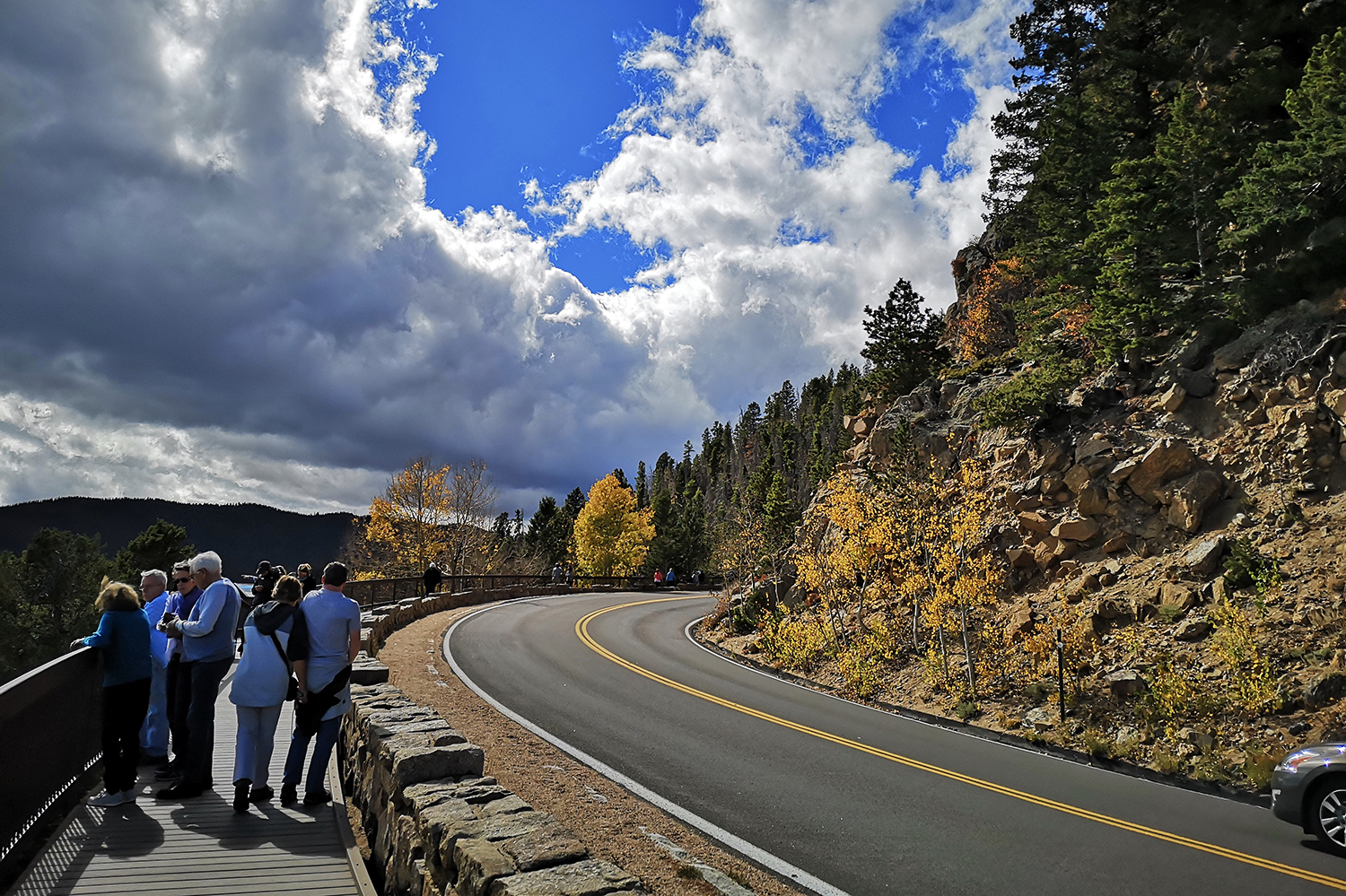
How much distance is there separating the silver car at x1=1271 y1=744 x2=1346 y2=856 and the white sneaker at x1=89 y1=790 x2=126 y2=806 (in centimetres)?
1120

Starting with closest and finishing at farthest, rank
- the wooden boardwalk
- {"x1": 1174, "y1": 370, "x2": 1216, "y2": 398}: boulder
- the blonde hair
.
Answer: the wooden boardwalk, the blonde hair, {"x1": 1174, "y1": 370, "x2": 1216, "y2": 398}: boulder

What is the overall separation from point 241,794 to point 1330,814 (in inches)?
407

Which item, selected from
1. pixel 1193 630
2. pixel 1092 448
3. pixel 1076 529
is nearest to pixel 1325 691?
pixel 1193 630

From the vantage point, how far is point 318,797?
19.6 ft

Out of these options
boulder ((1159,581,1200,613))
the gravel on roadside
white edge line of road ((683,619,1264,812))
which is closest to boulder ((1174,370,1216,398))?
boulder ((1159,581,1200,613))

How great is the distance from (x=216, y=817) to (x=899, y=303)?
111 ft

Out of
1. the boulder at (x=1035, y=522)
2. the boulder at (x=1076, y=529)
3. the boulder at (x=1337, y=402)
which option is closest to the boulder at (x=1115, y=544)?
the boulder at (x=1076, y=529)

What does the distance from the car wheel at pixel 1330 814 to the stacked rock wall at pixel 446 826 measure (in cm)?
769

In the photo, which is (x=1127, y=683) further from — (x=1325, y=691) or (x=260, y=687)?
(x=260, y=687)

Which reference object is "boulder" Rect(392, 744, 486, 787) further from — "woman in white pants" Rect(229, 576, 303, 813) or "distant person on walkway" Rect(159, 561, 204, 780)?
"distant person on walkway" Rect(159, 561, 204, 780)

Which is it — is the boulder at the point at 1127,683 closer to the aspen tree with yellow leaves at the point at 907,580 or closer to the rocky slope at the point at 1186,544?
the rocky slope at the point at 1186,544

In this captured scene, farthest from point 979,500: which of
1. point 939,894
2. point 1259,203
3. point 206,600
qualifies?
point 206,600

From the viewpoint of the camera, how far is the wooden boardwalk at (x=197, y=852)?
14.9ft

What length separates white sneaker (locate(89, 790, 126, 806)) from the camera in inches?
226
